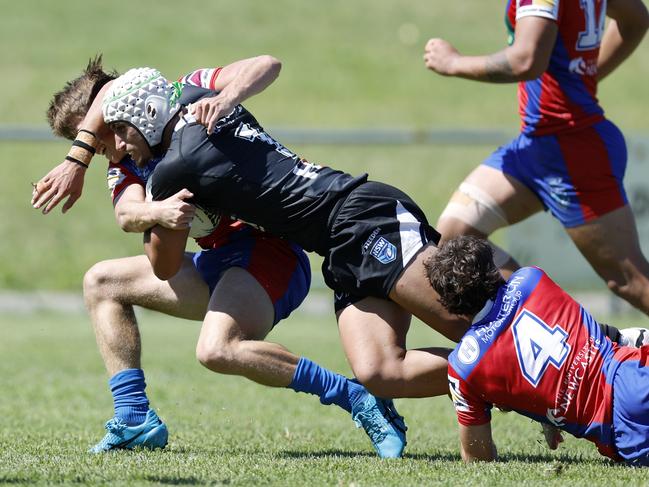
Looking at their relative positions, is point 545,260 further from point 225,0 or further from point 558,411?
point 225,0

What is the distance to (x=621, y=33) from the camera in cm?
646

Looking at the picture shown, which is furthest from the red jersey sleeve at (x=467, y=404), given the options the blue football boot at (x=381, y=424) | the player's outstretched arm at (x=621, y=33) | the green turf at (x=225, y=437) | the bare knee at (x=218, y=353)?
the player's outstretched arm at (x=621, y=33)

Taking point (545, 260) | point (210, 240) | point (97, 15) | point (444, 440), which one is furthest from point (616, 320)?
point (97, 15)

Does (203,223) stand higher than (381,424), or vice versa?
(203,223)

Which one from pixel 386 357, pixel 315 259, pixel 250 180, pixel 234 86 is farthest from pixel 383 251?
pixel 315 259

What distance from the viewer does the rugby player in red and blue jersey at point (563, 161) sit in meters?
5.79

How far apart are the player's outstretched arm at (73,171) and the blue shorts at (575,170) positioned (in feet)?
7.04

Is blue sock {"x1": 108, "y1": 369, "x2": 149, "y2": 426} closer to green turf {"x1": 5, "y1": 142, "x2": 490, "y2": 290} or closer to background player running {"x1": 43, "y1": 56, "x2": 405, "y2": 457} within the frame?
background player running {"x1": 43, "y1": 56, "x2": 405, "y2": 457}

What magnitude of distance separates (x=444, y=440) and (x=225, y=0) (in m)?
27.8

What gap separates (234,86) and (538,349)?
A: 177 cm

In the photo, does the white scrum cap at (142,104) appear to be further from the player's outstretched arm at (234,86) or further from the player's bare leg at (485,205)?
the player's bare leg at (485,205)

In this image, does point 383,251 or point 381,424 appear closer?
point 383,251

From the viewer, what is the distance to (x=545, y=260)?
12305 millimetres

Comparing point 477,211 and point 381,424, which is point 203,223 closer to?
point 381,424
